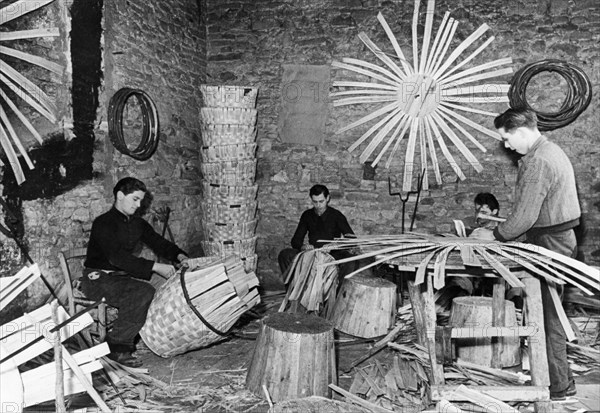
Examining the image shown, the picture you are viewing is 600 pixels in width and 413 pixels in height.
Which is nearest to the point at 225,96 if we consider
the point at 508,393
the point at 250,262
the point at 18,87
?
the point at 250,262

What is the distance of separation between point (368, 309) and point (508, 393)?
4.88 feet

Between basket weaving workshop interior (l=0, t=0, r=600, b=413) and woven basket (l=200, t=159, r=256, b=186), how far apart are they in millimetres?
49

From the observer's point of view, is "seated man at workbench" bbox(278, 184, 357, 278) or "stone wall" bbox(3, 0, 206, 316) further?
"seated man at workbench" bbox(278, 184, 357, 278)

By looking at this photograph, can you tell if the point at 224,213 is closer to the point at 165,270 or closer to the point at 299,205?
the point at 299,205

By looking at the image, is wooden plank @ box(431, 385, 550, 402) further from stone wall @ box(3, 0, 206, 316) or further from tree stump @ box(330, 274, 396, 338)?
stone wall @ box(3, 0, 206, 316)

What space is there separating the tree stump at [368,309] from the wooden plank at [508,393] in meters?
1.32

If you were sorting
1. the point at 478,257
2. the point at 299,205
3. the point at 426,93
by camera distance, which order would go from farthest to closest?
the point at 299,205
the point at 426,93
the point at 478,257

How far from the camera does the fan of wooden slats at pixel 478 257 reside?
2973 mm

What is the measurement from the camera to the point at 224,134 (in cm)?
572

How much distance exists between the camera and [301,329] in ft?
11.0

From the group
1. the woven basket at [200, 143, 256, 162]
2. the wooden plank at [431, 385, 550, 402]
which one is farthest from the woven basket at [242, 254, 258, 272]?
the wooden plank at [431, 385, 550, 402]

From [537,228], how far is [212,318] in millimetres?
2084

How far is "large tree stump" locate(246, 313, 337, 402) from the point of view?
326 cm

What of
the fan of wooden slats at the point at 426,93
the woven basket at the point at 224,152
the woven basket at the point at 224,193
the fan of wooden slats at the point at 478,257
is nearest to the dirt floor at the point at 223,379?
the fan of wooden slats at the point at 478,257
